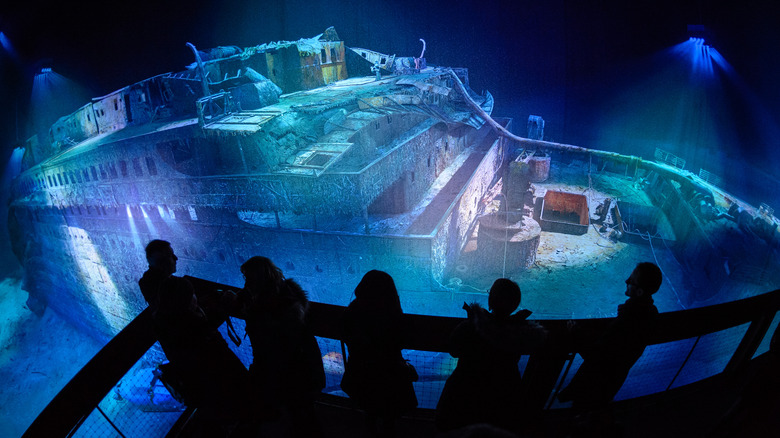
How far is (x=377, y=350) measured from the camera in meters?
2.00

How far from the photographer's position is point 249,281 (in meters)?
2.09

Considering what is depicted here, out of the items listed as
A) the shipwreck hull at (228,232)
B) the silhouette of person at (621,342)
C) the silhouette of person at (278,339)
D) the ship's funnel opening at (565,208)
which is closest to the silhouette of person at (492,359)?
Answer: the silhouette of person at (621,342)

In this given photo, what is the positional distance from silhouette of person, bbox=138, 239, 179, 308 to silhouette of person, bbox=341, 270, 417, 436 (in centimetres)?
161

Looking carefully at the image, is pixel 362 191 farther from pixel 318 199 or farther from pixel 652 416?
pixel 652 416

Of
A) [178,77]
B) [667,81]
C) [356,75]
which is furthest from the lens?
[667,81]

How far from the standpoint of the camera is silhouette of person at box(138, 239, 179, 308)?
2.54 metres

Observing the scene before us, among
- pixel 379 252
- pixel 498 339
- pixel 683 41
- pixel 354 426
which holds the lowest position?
pixel 379 252

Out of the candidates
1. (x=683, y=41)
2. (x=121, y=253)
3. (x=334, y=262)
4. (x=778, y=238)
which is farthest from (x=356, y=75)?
(x=683, y=41)

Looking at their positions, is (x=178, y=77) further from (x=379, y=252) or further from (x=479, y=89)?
(x=479, y=89)

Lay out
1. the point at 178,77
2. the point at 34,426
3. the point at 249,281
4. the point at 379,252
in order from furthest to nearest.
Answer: the point at 178,77 < the point at 379,252 < the point at 249,281 < the point at 34,426

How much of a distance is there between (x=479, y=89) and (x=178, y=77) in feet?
70.4

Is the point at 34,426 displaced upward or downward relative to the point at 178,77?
downward

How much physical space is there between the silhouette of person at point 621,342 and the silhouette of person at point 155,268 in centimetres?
301

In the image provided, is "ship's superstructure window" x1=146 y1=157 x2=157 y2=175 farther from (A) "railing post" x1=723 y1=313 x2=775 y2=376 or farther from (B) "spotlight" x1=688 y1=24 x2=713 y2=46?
(B) "spotlight" x1=688 y1=24 x2=713 y2=46
